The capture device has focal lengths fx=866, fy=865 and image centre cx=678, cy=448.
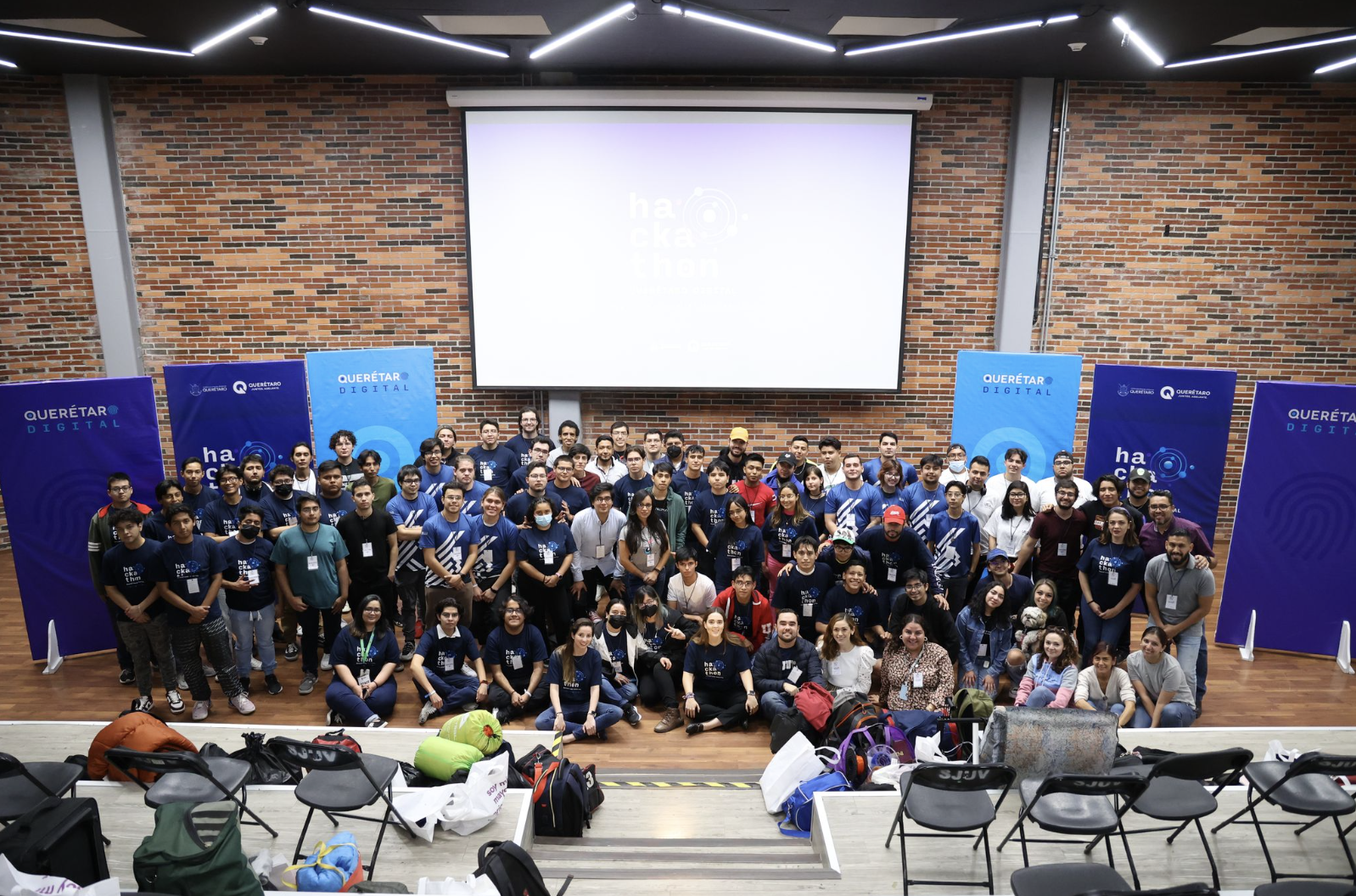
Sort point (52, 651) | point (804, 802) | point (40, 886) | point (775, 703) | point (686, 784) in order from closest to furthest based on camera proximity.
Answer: point (40, 886)
point (804, 802)
point (686, 784)
point (775, 703)
point (52, 651)

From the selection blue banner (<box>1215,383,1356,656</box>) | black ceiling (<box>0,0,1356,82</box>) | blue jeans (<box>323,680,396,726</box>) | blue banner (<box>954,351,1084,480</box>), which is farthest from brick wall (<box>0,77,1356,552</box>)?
blue jeans (<box>323,680,396,726</box>)

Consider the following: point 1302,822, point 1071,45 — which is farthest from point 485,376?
point 1302,822

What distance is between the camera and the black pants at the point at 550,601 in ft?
20.5

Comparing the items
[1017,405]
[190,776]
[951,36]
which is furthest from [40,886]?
[951,36]

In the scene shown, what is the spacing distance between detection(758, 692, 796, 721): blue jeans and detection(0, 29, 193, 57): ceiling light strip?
275 inches

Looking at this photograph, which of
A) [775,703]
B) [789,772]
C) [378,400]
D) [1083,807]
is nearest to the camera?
[1083,807]

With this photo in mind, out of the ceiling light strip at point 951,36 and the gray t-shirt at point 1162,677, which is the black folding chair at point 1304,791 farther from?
the ceiling light strip at point 951,36

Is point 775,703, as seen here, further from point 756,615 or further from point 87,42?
point 87,42

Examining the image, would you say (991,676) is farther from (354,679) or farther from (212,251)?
(212,251)

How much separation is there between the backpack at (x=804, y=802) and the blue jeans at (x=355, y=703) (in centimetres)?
270

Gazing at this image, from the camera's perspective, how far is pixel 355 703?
5.56 m

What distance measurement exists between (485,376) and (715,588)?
381 cm

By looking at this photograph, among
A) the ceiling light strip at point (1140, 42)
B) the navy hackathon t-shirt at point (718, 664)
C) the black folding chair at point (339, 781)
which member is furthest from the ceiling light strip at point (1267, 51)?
the black folding chair at point (339, 781)

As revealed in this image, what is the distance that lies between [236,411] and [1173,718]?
7067 mm
